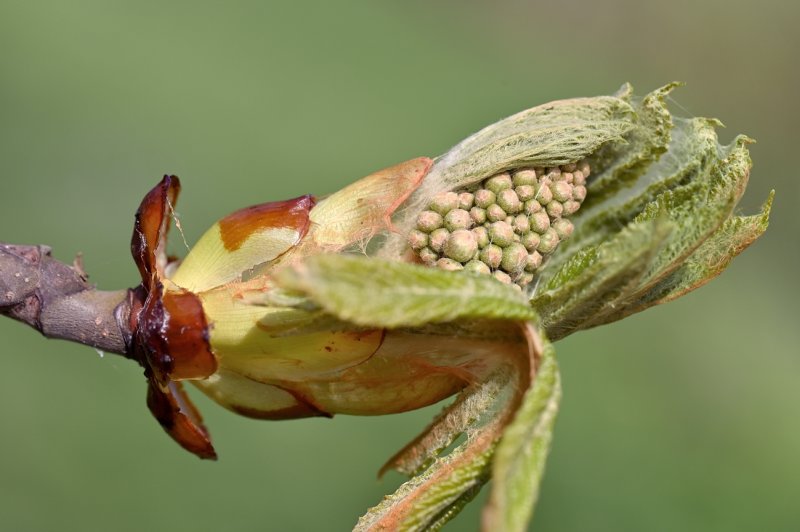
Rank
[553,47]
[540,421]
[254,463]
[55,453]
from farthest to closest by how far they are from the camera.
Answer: [553,47]
[254,463]
[55,453]
[540,421]

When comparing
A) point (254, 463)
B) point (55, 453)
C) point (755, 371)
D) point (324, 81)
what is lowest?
point (755, 371)

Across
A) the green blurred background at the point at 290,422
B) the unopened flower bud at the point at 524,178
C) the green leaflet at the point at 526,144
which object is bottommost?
the green blurred background at the point at 290,422

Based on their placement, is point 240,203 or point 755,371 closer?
point 240,203

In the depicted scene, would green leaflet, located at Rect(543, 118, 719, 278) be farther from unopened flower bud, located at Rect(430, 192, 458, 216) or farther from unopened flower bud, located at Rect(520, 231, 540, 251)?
unopened flower bud, located at Rect(430, 192, 458, 216)

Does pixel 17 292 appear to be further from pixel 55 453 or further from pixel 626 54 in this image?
pixel 626 54

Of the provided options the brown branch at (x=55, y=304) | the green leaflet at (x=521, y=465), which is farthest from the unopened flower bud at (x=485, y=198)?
the brown branch at (x=55, y=304)

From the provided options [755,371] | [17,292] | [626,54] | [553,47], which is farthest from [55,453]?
[626,54]

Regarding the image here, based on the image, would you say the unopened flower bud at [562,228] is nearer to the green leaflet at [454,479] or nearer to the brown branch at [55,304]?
the green leaflet at [454,479]
